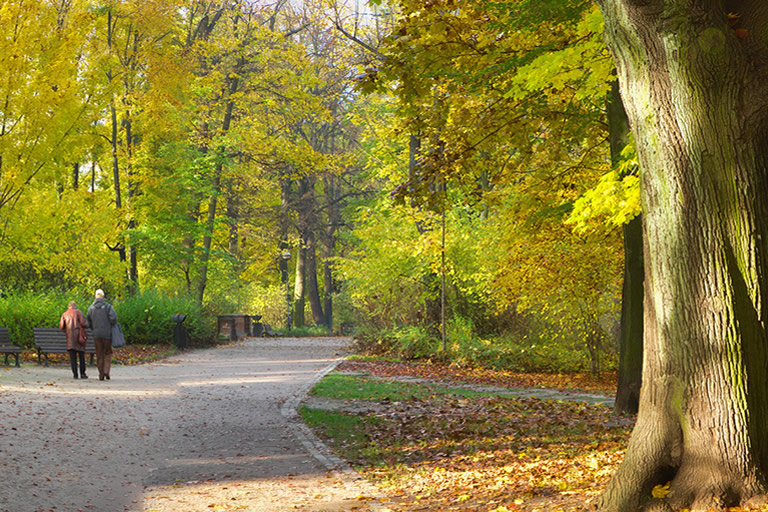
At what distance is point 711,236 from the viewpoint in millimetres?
5012

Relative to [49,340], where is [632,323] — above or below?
below

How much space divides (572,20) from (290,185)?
115 ft

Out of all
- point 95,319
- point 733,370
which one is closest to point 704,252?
point 733,370

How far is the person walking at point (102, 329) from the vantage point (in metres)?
15.9

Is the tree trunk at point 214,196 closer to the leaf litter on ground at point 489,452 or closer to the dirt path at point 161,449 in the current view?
the dirt path at point 161,449

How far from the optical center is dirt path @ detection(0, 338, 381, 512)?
7.04 meters

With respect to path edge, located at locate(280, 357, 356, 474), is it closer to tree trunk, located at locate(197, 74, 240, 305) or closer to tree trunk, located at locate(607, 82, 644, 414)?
tree trunk, located at locate(607, 82, 644, 414)

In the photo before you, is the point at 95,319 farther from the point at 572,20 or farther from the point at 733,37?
the point at 733,37

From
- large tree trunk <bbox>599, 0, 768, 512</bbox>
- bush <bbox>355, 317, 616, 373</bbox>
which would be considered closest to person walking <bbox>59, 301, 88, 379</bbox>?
bush <bbox>355, 317, 616, 373</bbox>

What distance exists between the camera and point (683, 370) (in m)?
5.14

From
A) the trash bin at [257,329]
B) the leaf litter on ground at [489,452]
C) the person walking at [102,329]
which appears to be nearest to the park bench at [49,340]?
the person walking at [102,329]

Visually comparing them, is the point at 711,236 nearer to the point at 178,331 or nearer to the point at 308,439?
the point at 308,439

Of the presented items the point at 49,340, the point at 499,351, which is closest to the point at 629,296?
the point at 499,351

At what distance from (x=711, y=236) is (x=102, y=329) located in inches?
527
